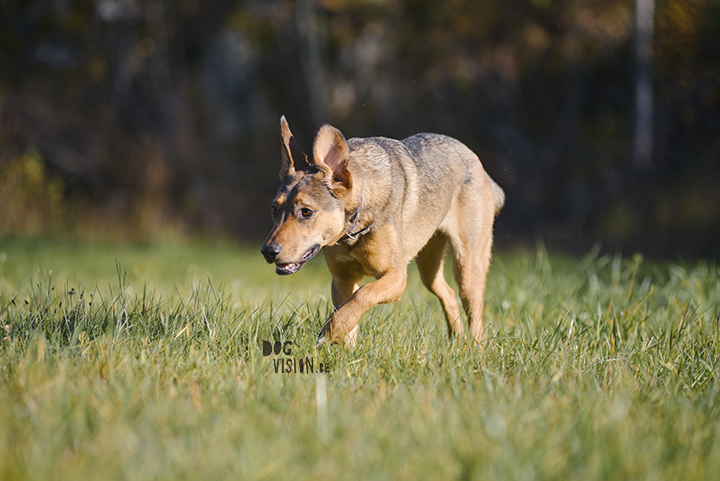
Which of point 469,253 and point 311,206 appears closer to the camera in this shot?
point 311,206

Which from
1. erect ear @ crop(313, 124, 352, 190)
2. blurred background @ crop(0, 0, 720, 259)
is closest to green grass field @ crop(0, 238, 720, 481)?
erect ear @ crop(313, 124, 352, 190)

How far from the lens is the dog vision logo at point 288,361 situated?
3.33 metres

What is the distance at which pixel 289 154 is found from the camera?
13.3 ft

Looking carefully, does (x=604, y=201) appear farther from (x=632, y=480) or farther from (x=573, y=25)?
(x=632, y=480)

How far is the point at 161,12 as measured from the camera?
15836mm

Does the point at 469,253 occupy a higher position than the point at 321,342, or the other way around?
the point at 469,253

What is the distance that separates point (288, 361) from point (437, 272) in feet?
6.42

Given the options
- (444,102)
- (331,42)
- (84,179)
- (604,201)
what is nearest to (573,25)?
(444,102)

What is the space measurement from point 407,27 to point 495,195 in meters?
10.7

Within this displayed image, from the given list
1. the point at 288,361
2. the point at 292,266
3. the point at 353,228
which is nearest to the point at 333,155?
the point at 353,228

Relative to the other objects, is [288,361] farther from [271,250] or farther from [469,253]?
[469,253]

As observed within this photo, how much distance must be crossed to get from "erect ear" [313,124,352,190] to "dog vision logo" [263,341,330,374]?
39.7 inches

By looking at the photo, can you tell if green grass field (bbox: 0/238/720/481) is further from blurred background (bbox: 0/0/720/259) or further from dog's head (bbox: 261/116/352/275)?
blurred background (bbox: 0/0/720/259)

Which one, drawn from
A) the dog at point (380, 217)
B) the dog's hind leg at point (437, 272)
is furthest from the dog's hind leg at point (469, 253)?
the dog's hind leg at point (437, 272)
